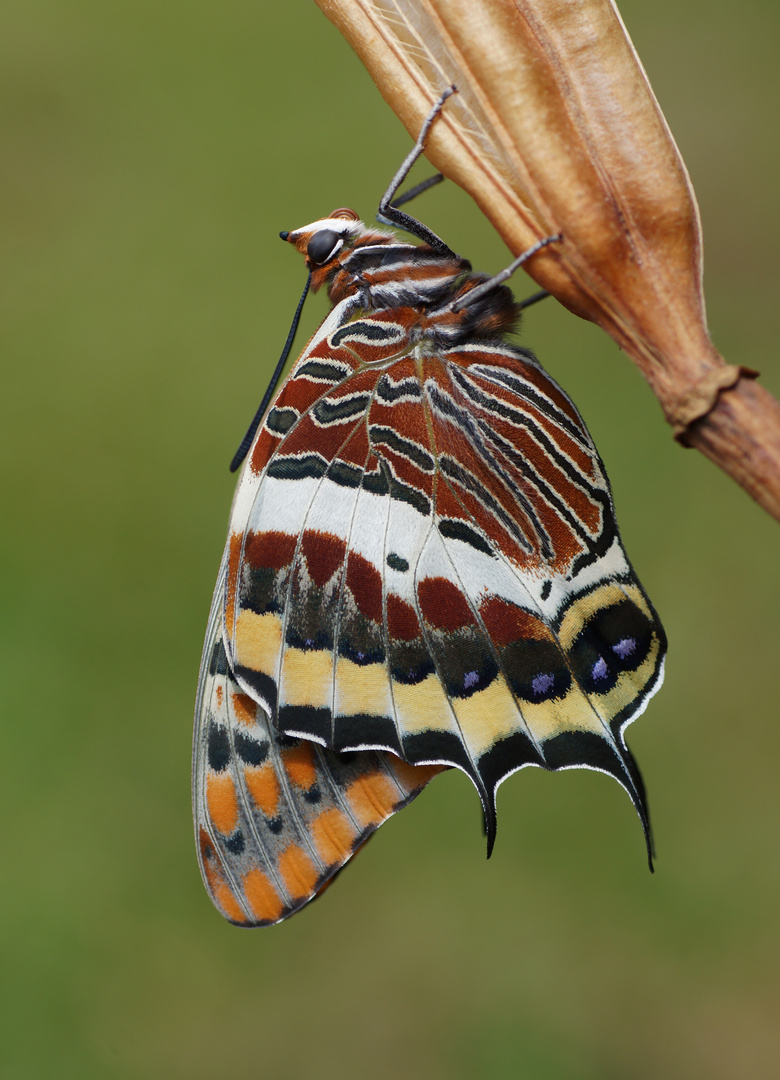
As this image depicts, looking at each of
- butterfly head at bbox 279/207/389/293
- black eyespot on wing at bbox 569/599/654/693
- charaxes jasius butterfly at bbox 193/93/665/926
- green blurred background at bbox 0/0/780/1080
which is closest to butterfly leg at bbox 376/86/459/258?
charaxes jasius butterfly at bbox 193/93/665/926

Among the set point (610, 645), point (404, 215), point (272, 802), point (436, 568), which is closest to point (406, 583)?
point (436, 568)

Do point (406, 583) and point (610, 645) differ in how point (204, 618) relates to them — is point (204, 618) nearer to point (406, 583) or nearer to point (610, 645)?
point (406, 583)

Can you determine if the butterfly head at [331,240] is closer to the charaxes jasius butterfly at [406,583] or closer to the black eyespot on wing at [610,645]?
the charaxes jasius butterfly at [406,583]

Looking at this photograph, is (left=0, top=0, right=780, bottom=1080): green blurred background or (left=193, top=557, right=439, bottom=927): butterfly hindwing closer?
(left=193, top=557, right=439, bottom=927): butterfly hindwing

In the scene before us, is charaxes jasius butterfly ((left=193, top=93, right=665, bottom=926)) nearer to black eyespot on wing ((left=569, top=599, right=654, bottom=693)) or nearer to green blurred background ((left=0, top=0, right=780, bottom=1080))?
black eyespot on wing ((left=569, top=599, right=654, bottom=693))

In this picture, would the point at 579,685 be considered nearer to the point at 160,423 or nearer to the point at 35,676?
the point at 35,676

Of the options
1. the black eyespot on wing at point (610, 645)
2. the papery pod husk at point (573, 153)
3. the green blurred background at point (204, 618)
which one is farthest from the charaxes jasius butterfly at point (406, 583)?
the green blurred background at point (204, 618)
